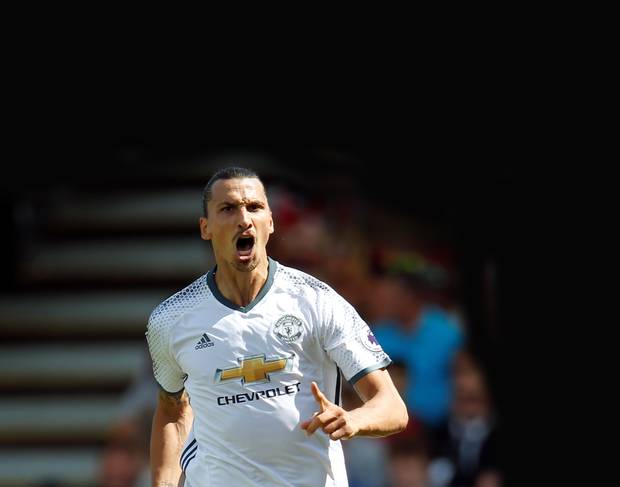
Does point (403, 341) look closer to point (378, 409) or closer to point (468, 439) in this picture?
point (468, 439)

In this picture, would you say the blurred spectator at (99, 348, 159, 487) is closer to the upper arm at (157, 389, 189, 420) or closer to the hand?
the upper arm at (157, 389, 189, 420)

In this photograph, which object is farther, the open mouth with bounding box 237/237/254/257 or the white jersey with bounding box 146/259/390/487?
the open mouth with bounding box 237/237/254/257

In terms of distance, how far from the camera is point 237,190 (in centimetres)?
538

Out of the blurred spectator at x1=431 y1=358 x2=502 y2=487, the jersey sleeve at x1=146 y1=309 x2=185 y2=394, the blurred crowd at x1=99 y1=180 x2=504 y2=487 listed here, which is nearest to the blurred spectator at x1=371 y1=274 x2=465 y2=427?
the blurred crowd at x1=99 y1=180 x2=504 y2=487

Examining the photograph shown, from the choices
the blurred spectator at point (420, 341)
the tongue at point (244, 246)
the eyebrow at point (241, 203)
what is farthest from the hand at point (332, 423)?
the blurred spectator at point (420, 341)

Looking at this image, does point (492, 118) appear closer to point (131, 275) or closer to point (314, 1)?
point (314, 1)

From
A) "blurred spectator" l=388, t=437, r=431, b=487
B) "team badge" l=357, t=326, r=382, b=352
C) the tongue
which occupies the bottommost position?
"blurred spectator" l=388, t=437, r=431, b=487

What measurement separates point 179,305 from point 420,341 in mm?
4221

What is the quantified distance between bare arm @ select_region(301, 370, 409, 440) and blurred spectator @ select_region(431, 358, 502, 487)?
13.2 ft

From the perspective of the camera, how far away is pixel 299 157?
10234 mm

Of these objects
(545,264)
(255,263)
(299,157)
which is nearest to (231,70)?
(299,157)

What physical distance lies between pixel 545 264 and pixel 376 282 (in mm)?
1220

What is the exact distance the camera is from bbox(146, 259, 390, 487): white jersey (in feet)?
17.2

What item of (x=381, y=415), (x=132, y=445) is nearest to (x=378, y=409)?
(x=381, y=415)
